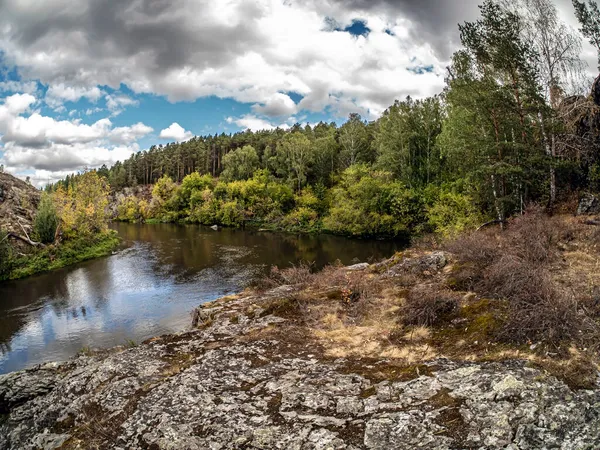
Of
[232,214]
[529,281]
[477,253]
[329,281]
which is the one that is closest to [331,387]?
[529,281]

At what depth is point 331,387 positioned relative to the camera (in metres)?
8.87

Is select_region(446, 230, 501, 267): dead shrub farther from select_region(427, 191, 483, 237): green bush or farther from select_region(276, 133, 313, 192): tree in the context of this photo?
select_region(276, 133, 313, 192): tree

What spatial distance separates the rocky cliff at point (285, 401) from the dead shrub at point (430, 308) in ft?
7.64

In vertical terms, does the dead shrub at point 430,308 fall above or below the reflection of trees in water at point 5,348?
above

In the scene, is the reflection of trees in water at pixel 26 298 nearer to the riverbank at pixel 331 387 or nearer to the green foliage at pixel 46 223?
the green foliage at pixel 46 223

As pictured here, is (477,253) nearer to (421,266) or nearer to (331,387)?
(421,266)

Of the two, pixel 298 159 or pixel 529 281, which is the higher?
pixel 298 159

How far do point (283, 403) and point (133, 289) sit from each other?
2836cm

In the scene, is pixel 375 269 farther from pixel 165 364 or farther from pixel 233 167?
pixel 233 167

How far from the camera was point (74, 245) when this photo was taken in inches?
1938

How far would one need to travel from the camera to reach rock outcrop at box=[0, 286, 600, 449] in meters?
6.50

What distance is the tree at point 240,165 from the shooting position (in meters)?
95.9

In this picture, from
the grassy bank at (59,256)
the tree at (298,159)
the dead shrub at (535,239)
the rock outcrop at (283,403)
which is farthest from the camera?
the tree at (298,159)

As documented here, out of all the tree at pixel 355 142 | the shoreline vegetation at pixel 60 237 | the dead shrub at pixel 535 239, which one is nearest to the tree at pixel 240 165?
the tree at pixel 355 142
